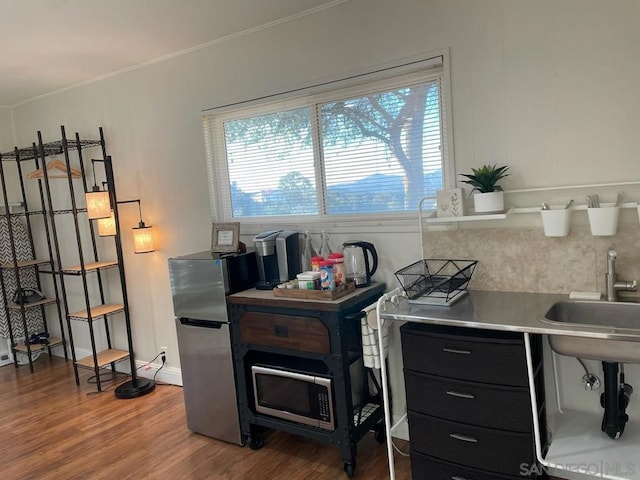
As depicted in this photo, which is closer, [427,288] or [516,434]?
[516,434]

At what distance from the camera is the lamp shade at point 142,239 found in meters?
Answer: 3.66

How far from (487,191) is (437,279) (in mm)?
478

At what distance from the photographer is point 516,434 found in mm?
1924

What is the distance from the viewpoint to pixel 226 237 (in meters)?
3.08

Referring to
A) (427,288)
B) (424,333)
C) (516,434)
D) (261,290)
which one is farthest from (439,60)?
(516,434)

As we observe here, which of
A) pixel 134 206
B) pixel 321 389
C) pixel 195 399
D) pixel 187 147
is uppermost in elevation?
pixel 187 147

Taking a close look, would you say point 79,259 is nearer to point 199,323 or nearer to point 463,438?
point 199,323

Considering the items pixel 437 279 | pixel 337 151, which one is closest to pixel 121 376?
pixel 337 151

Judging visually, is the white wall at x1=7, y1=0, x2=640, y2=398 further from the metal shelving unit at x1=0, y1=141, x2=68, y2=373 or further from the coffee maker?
the metal shelving unit at x1=0, y1=141, x2=68, y2=373

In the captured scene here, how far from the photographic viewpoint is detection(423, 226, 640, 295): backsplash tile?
2117 millimetres

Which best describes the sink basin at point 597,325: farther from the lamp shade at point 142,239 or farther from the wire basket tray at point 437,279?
the lamp shade at point 142,239

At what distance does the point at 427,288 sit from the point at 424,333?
0.28 meters

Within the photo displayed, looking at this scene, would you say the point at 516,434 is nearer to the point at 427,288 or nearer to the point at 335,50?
the point at 427,288

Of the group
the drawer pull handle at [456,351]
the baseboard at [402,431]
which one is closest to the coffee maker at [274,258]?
the baseboard at [402,431]
